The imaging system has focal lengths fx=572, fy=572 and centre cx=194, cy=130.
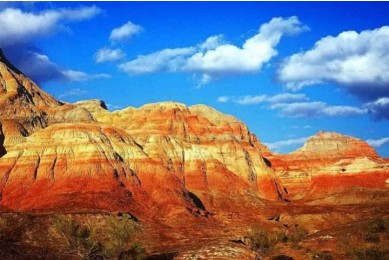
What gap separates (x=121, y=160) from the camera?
137750mm

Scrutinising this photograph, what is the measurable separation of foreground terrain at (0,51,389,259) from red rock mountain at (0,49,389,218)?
33cm

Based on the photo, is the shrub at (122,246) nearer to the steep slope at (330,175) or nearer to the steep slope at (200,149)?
the steep slope at (200,149)

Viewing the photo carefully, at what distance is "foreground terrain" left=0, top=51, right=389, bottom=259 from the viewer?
72875 mm

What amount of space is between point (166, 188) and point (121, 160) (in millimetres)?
14756

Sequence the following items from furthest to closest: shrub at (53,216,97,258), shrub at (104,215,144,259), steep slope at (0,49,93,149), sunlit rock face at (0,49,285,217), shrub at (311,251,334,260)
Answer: steep slope at (0,49,93,149) < sunlit rock face at (0,49,285,217) < shrub at (311,251,334,260) < shrub at (53,216,97,258) < shrub at (104,215,144,259)

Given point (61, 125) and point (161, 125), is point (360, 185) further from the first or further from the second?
point (61, 125)

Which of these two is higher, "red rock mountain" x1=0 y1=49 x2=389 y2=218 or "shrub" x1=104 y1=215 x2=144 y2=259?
"red rock mountain" x1=0 y1=49 x2=389 y2=218

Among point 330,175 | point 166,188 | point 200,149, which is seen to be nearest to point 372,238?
point 166,188

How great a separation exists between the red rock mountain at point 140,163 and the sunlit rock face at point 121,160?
248 mm

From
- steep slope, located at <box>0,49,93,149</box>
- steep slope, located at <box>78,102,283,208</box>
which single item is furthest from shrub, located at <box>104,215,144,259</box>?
steep slope, located at <box>0,49,93,149</box>

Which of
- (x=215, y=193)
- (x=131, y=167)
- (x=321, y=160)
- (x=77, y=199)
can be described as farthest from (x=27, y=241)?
(x=321, y=160)

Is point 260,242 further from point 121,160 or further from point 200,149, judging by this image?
point 200,149

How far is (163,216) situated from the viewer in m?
116

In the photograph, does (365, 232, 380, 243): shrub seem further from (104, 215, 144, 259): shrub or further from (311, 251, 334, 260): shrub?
(104, 215, 144, 259): shrub
